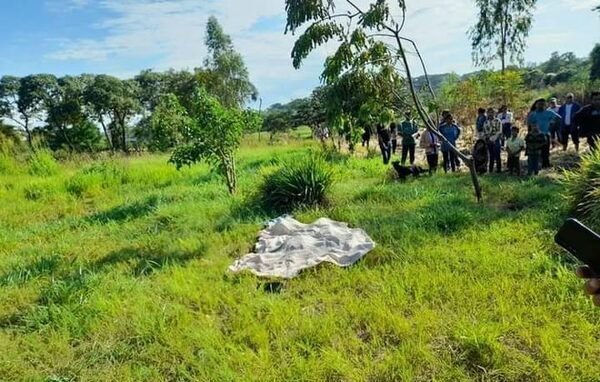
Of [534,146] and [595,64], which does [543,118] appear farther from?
[595,64]

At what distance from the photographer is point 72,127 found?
34.2 meters

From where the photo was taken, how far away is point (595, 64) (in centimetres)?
2586

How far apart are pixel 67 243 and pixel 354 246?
13.3ft

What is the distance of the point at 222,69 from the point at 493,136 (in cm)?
2730

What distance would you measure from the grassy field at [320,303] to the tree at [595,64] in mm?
22847

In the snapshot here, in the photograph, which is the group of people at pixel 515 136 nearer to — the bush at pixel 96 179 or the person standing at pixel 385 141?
the person standing at pixel 385 141

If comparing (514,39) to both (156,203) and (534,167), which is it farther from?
(156,203)

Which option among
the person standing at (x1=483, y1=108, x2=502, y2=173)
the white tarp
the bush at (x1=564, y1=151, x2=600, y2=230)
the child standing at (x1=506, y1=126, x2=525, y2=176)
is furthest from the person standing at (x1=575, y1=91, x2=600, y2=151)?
the white tarp

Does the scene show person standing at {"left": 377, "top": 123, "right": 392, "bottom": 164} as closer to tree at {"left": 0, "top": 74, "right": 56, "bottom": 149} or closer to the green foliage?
the green foliage

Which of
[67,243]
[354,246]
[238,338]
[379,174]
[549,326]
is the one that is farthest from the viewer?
[379,174]

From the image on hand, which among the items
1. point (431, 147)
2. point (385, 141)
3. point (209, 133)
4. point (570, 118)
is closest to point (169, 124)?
point (209, 133)

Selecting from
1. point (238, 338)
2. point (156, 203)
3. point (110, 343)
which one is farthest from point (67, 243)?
point (238, 338)

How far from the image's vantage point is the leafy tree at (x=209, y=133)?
23.4ft

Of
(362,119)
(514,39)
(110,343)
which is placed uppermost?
(514,39)
